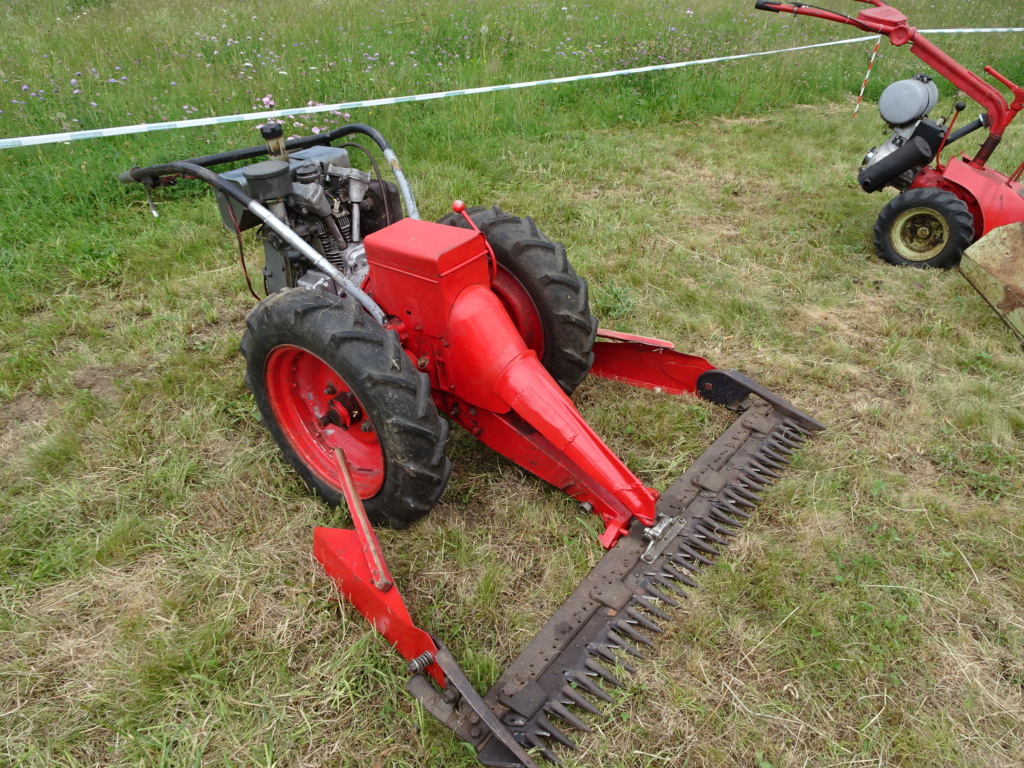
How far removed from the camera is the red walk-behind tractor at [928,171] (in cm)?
437

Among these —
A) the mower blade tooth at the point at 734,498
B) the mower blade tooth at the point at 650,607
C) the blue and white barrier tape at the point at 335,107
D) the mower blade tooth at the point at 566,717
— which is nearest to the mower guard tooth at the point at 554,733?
the mower blade tooth at the point at 566,717

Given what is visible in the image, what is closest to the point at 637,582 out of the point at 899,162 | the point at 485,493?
the point at 485,493

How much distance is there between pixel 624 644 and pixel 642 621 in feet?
0.32

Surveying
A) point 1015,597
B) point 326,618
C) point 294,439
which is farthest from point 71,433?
point 1015,597

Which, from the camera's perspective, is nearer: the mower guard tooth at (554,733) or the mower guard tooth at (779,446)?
the mower guard tooth at (554,733)

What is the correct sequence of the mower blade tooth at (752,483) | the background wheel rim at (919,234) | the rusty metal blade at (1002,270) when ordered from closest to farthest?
the mower blade tooth at (752,483), the rusty metal blade at (1002,270), the background wheel rim at (919,234)

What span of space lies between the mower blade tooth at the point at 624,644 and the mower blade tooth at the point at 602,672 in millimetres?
88

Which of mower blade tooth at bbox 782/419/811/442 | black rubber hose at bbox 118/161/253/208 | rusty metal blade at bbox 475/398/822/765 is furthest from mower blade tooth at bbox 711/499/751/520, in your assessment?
black rubber hose at bbox 118/161/253/208

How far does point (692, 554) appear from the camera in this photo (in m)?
2.45

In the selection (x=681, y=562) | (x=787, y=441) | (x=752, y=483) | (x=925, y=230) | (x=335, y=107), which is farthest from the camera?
(x=335, y=107)

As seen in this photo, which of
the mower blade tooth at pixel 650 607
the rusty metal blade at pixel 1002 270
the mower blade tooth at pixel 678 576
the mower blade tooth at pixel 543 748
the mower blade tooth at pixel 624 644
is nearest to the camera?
the mower blade tooth at pixel 543 748

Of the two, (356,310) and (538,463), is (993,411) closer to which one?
(538,463)

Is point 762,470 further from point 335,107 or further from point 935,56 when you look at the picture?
point 335,107

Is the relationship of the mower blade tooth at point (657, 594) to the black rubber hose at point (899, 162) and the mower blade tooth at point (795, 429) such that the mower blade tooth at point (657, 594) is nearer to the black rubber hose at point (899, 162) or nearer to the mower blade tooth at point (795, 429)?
the mower blade tooth at point (795, 429)
